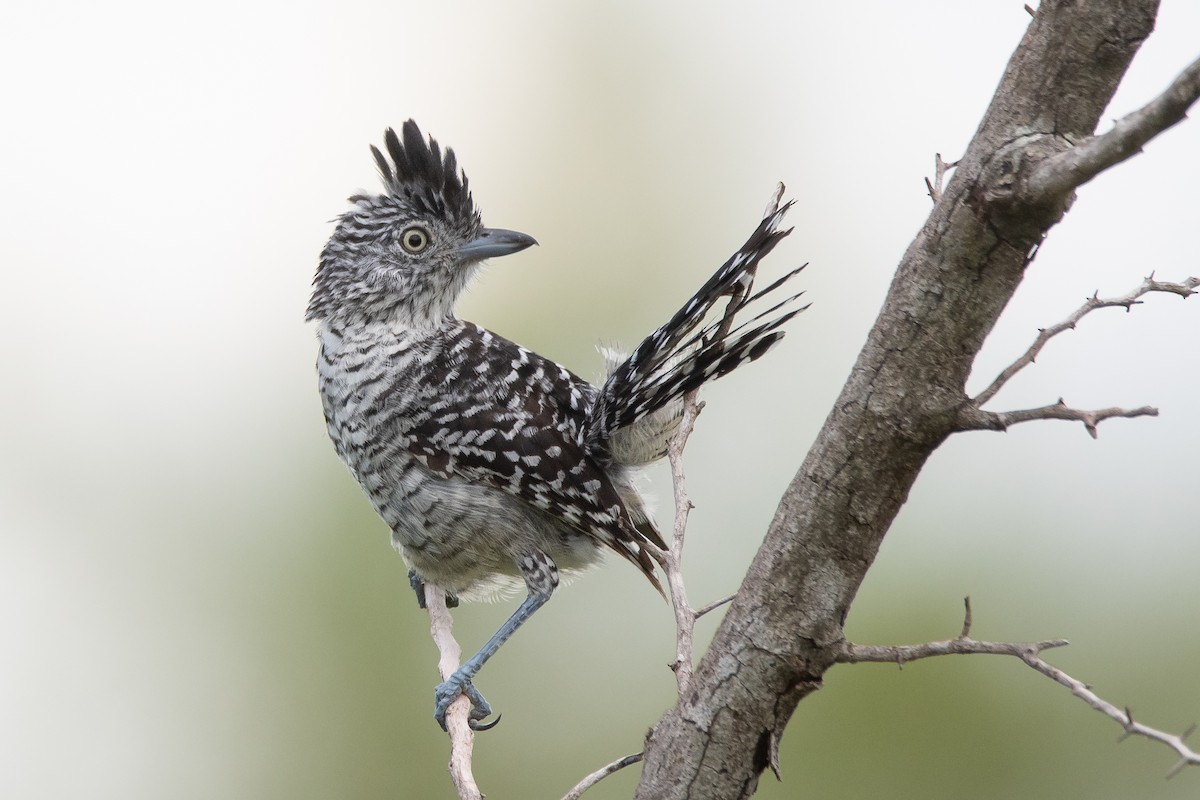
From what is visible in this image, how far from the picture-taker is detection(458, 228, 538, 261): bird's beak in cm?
442

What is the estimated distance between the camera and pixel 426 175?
4.41 m

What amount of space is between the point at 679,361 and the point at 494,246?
1029 millimetres

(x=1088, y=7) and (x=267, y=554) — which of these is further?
(x=267, y=554)

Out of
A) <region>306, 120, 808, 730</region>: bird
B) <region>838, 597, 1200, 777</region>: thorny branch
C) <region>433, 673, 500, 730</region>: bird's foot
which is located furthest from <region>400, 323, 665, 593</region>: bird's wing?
<region>838, 597, 1200, 777</region>: thorny branch

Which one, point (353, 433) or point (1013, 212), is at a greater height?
point (1013, 212)

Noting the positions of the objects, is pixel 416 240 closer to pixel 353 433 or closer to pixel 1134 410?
pixel 353 433

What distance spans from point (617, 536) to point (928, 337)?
194 centimetres

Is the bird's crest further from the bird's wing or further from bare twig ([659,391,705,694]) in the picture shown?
bare twig ([659,391,705,694])

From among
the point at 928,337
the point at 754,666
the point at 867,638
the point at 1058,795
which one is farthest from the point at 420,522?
the point at 1058,795

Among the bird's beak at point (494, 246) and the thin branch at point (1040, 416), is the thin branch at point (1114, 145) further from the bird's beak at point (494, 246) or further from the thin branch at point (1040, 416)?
the bird's beak at point (494, 246)

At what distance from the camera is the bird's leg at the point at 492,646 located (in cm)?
382

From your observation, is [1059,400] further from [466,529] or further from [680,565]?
[466,529]

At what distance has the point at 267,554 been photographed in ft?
23.4

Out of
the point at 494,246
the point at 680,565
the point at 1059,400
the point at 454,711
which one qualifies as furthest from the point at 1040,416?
the point at 494,246
